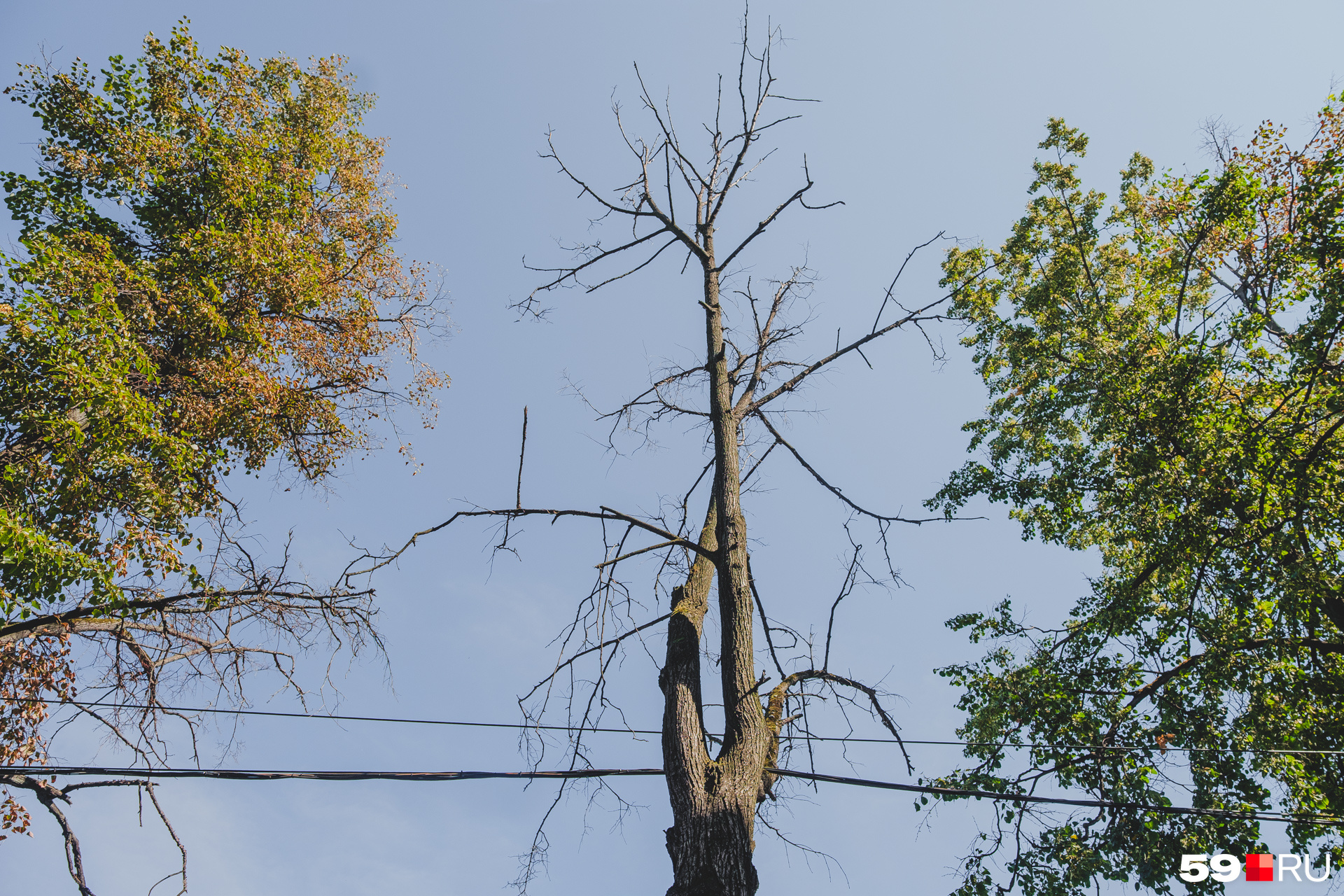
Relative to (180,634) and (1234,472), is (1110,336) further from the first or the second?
(180,634)

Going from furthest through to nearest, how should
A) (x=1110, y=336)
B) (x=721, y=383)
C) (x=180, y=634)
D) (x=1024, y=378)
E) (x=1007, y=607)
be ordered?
1. (x=1024, y=378)
2. (x=1110, y=336)
3. (x=1007, y=607)
4. (x=180, y=634)
5. (x=721, y=383)

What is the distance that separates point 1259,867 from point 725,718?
6287 millimetres

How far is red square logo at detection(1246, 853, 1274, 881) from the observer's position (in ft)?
21.8

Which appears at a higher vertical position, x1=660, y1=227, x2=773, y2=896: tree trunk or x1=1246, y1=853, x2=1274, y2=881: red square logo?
x1=660, y1=227, x2=773, y2=896: tree trunk

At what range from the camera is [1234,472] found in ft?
25.2

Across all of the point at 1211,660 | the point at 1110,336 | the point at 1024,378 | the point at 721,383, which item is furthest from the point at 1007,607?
the point at 721,383

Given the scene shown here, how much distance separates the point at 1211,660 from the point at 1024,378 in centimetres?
653

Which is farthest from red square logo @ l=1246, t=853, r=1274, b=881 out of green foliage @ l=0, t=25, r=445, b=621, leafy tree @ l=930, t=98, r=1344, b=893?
green foliage @ l=0, t=25, r=445, b=621

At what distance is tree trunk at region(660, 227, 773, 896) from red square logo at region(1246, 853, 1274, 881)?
594 centimetres

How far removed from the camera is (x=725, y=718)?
4.25 meters

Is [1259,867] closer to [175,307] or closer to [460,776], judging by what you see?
[460,776]

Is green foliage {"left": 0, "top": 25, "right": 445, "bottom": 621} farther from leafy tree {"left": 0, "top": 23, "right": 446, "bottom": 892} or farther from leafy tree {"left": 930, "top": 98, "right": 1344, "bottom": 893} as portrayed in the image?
leafy tree {"left": 930, "top": 98, "right": 1344, "bottom": 893}

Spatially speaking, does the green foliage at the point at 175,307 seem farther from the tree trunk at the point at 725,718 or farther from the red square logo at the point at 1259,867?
the red square logo at the point at 1259,867

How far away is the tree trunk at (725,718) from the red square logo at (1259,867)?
594cm
